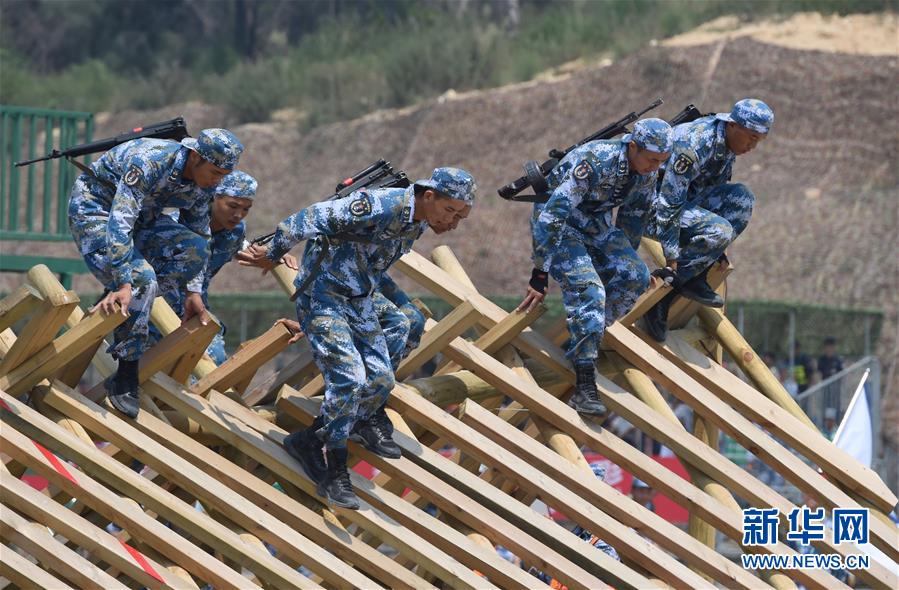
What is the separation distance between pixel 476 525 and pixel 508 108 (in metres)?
22.5

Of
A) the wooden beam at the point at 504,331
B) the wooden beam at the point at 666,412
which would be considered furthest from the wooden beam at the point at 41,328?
the wooden beam at the point at 666,412

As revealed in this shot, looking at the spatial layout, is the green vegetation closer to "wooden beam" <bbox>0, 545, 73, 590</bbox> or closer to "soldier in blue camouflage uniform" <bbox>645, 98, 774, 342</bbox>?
"soldier in blue camouflage uniform" <bbox>645, 98, 774, 342</bbox>

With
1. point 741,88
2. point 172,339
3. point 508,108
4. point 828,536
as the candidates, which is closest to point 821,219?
point 741,88

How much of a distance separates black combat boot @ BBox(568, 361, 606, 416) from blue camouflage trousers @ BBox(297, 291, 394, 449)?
112 centimetres

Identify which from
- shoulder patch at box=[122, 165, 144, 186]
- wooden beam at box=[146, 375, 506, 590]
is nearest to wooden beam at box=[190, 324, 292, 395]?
wooden beam at box=[146, 375, 506, 590]

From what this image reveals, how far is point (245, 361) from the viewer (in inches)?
285

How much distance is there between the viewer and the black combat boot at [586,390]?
25.3 ft

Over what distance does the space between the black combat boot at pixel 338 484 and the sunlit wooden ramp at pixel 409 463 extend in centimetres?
11

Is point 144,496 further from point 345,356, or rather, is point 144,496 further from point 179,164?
point 179,164

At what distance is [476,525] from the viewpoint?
7.22 metres

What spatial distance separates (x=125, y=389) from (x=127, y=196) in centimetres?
82

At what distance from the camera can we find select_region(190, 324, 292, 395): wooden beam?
23.7 feet

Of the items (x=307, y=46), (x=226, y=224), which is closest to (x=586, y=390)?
(x=226, y=224)

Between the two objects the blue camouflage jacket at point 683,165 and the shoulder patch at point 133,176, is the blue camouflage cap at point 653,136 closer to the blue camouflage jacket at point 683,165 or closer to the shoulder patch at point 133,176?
the blue camouflage jacket at point 683,165
